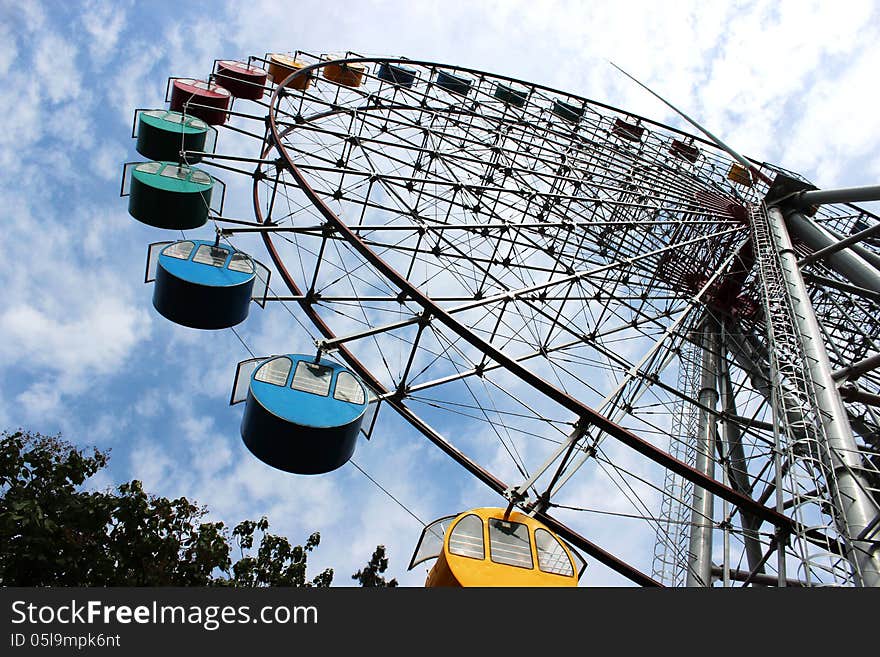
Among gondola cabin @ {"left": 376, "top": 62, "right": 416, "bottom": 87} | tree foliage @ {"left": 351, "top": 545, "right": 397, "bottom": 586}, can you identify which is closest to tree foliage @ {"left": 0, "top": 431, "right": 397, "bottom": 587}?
tree foliage @ {"left": 351, "top": 545, "right": 397, "bottom": 586}

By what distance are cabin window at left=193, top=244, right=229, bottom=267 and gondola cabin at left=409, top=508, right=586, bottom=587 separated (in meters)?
6.20

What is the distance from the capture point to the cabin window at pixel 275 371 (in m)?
11.0

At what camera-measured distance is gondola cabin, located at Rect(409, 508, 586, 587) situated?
8.63 metres

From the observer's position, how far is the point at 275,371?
11.2 meters

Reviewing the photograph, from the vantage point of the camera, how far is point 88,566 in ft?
47.8

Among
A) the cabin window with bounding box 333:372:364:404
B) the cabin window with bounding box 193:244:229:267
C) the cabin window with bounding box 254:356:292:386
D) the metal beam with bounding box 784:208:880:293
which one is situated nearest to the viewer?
the cabin window with bounding box 254:356:292:386

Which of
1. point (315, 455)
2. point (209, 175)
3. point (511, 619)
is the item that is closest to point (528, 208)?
point (209, 175)

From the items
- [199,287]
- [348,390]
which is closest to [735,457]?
[348,390]

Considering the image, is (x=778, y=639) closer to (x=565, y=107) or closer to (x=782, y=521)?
(x=782, y=521)

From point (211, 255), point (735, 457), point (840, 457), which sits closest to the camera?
point (840, 457)

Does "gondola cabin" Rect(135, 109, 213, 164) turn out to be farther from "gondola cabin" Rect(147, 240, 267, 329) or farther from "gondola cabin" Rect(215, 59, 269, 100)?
"gondola cabin" Rect(215, 59, 269, 100)

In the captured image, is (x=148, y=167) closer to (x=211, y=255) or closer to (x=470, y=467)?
(x=211, y=255)

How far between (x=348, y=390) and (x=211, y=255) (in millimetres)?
4013

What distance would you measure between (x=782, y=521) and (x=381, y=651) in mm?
6117
